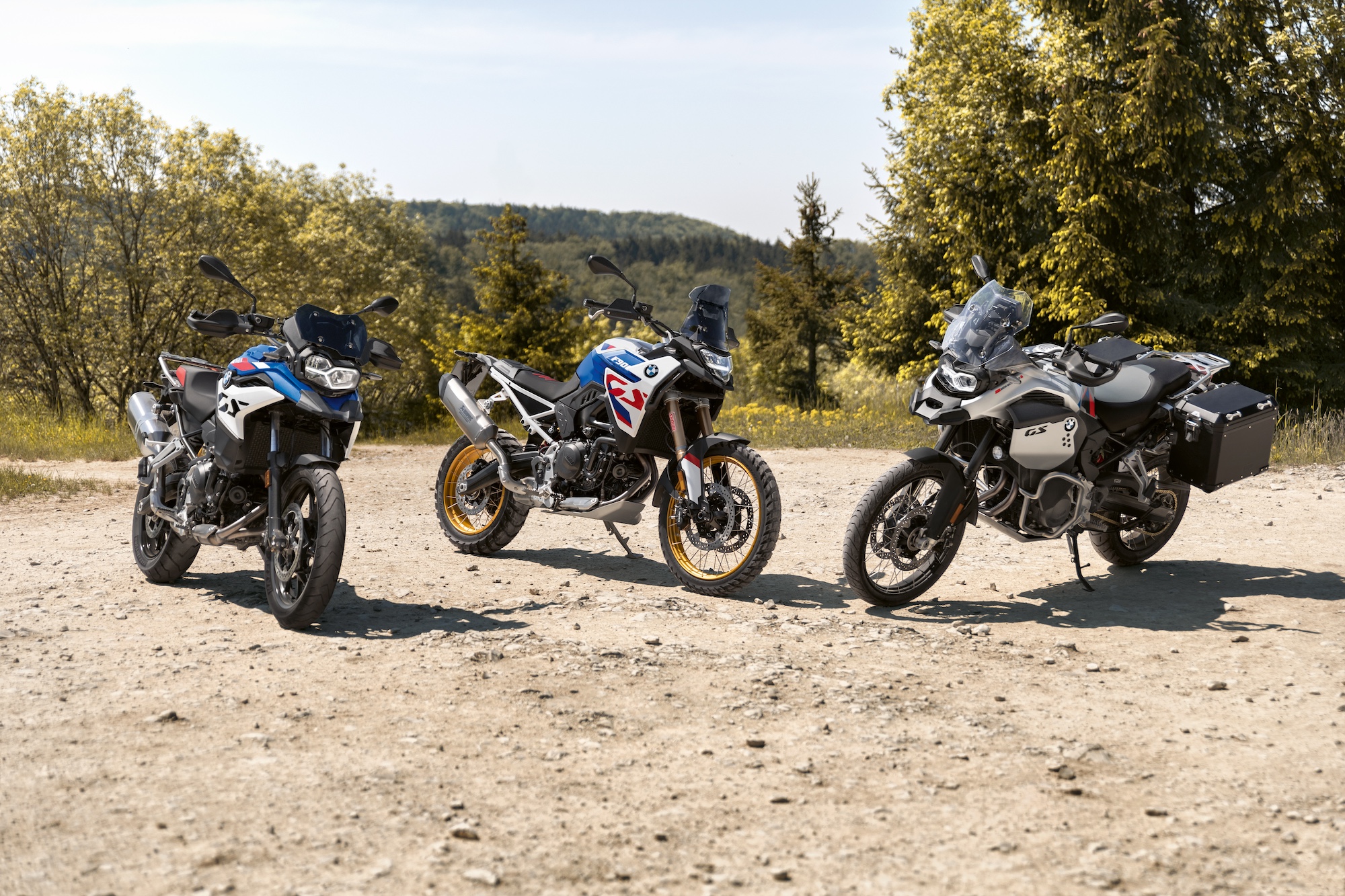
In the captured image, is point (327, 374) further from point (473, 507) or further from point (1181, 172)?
point (1181, 172)

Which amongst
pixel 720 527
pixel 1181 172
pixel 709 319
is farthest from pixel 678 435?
pixel 1181 172

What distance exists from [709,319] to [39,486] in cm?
778

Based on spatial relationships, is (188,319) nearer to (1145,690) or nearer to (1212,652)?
(1145,690)

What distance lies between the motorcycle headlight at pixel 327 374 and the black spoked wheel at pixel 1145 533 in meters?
4.53

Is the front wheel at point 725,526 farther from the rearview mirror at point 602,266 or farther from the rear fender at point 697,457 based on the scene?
the rearview mirror at point 602,266

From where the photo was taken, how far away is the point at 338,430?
5.55 meters

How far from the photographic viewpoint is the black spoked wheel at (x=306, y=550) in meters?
4.83

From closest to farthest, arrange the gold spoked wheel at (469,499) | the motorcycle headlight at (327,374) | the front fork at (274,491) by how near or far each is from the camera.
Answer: the front fork at (274,491)
the motorcycle headlight at (327,374)
the gold spoked wheel at (469,499)

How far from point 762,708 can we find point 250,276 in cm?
2422

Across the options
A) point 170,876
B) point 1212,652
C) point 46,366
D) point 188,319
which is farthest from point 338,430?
point 46,366

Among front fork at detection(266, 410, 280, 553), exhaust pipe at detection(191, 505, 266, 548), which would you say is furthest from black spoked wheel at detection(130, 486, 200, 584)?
front fork at detection(266, 410, 280, 553)

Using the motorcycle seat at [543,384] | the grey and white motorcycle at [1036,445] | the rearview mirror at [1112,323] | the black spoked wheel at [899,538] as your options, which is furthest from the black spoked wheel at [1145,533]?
the motorcycle seat at [543,384]

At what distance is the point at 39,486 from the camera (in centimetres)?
1037

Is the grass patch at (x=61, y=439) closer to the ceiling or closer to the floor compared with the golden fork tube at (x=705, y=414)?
closer to the floor
